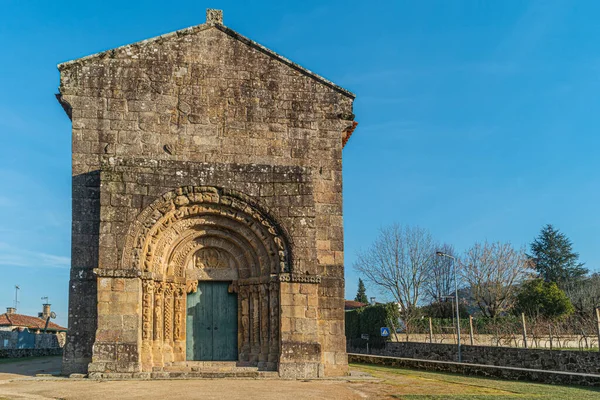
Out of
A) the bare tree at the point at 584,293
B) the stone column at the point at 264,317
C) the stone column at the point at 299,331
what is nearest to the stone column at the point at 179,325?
the stone column at the point at 264,317

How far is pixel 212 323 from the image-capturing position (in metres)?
15.0

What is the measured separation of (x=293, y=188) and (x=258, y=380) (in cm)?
437

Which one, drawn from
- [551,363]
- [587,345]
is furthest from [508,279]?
[551,363]

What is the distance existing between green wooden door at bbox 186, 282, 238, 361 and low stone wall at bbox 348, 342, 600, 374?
864 centimetres

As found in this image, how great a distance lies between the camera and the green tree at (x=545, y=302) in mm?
35656

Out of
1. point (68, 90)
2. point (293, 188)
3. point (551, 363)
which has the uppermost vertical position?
point (68, 90)

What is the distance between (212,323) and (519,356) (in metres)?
9.28

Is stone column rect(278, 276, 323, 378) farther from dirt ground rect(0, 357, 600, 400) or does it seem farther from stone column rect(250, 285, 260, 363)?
stone column rect(250, 285, 260, 363)

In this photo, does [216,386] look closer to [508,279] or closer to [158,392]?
[158,392]

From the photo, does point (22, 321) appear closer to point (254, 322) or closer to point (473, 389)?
point (254, 322)

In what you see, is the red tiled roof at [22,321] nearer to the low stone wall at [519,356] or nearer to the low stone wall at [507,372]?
the low stone wall at [519,356]

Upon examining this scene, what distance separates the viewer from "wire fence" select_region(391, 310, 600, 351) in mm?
20766

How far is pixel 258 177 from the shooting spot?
14617 millimetres

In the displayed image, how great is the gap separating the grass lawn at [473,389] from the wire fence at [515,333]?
3920 mm
